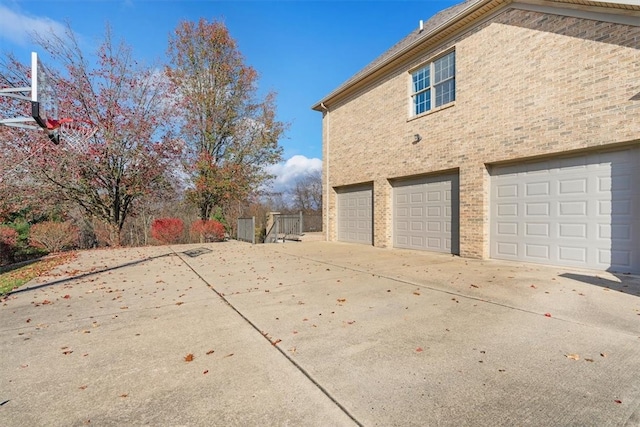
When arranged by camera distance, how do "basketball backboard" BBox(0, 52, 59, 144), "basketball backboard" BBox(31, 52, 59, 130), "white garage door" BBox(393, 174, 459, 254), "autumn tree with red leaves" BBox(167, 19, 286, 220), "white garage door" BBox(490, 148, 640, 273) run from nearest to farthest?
"basketball backboard" BBox(0, 52, 59, 144) < "basketball backboard" BBox(31, 52, 59, 130) < "white garage door" BBox(490, 148, 640, 273) < "white garage door" BBox(393, 174, 459, 254) < "autumn tree with red leaves" BBox(167, 19, 286, 220)

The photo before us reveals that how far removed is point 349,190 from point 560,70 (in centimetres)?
832

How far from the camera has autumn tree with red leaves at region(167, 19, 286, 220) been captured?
17.8 metres

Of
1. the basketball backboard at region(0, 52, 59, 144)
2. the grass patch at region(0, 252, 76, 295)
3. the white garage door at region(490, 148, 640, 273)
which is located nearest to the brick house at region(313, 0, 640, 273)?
the white garage door at region(490, 148, 640, 273)

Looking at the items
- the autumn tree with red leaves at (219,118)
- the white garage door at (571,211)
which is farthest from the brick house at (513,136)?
the autumn tree with red leaves at (219,118)

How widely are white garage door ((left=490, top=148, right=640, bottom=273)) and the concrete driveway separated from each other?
73 centimetres

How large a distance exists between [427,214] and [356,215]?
3.73 metres

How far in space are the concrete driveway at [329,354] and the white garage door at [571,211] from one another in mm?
726

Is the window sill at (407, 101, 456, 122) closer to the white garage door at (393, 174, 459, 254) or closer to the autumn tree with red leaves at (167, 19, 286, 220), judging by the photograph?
the white garage door at (393, 174, 459, 254)

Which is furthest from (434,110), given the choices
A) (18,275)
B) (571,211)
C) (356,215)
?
(18,275)

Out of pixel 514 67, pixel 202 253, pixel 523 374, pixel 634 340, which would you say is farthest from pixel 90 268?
pixel 514 67

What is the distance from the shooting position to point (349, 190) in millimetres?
14023

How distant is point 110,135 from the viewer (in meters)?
13.5

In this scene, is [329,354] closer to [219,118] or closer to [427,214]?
[427,214]

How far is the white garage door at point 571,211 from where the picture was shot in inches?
245
